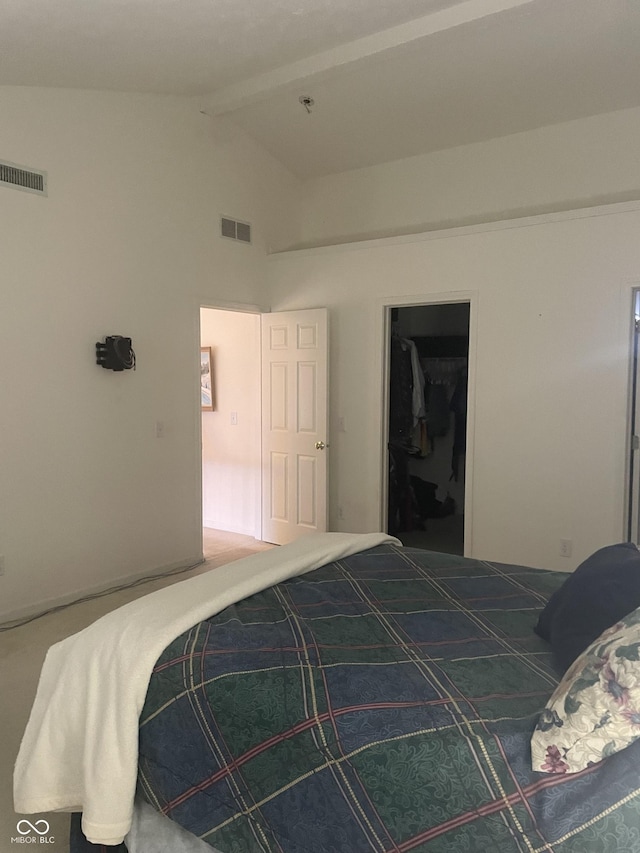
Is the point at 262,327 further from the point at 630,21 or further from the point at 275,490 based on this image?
the point at 630,21

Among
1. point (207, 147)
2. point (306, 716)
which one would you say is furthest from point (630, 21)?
point (306, 716)

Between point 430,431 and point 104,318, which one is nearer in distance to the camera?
point 104,318

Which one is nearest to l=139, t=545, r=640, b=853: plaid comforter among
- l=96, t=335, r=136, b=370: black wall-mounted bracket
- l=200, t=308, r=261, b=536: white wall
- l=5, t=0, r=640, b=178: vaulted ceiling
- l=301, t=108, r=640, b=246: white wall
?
l=96, t=335, r=136, b=370: black wall-mounted bracket

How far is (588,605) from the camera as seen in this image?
5.96 feet

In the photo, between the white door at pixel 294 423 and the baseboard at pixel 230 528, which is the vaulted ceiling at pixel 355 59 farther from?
the baseboard at pixel 230 528

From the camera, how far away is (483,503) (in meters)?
4.46

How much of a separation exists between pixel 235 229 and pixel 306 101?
1.12 meters

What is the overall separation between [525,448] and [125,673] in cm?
321

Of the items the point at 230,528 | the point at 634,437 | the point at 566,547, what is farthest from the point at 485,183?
the point at 230,528

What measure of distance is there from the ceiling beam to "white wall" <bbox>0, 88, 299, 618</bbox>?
0.47 meters

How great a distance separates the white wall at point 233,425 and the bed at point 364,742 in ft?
12.2

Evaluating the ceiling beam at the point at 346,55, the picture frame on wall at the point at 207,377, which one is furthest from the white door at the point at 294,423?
the ceiling beam at the point at 346,55
